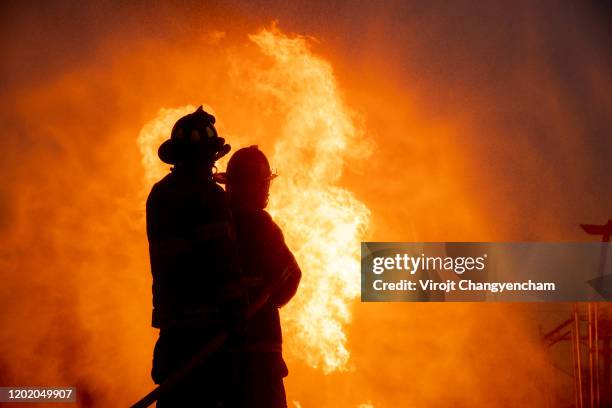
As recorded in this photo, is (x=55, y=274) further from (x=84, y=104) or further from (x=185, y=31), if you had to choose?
(x=185, y=31)

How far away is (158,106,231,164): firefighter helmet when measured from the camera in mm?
3107

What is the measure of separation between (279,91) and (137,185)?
106 inches

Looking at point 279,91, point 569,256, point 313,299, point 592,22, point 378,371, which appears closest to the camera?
point 313,299

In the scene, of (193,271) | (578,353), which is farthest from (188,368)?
(578,353)

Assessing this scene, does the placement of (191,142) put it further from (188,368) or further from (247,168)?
(188,368)

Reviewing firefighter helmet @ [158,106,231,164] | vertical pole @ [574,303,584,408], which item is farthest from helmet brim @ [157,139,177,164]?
vertical pole @ [574,303,584,408]

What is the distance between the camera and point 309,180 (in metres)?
9.64

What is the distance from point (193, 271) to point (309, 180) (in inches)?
263

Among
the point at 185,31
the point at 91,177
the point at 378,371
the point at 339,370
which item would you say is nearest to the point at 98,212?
the point at 91,177

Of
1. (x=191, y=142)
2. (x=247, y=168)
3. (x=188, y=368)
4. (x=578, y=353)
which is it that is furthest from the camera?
(x=578, y=353)

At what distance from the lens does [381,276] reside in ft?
35.5

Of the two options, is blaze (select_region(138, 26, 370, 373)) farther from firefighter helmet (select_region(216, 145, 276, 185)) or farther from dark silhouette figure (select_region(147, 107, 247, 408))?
dark silhouette figure (select_region(147, 107, 247, 408))

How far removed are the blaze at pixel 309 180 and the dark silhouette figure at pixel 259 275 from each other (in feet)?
16.4

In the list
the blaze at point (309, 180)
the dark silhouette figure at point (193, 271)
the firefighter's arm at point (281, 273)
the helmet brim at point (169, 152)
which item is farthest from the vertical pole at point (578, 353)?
the helmet brim at point (169, 152)
